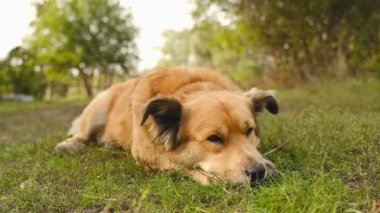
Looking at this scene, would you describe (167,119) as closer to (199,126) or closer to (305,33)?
(199,126)

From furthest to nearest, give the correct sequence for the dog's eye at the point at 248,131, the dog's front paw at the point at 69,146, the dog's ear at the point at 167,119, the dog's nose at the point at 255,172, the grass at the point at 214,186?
the dog's front paw at the point at 69,146 → the dog's ear at the point at 167,119 → the dog's eye at the point at 248,131 → the dog's nose at the point at 255,172 → the grass at the point at 214,186

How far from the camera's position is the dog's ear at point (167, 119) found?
402 cm

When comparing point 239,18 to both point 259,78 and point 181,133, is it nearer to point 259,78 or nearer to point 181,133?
point 259,78

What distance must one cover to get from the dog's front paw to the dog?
0.94 metres

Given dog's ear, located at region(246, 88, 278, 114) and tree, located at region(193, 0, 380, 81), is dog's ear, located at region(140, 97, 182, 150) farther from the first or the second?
tree, located at region(193, 0, 380, 81)

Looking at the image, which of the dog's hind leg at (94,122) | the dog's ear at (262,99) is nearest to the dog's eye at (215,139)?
the dog's ear at (262,99)

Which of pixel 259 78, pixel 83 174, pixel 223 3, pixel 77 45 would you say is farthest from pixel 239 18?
pixel 83 174

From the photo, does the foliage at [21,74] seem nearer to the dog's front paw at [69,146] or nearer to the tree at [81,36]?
the tree at [81,36]

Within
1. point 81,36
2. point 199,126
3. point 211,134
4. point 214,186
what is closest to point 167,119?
point 199,126

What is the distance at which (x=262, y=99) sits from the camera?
4570 millimetres

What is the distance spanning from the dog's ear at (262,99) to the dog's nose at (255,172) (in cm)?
114

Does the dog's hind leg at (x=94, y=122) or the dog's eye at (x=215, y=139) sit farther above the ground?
the dog's eye at (x=215, y=139)

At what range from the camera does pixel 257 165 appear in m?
3.44

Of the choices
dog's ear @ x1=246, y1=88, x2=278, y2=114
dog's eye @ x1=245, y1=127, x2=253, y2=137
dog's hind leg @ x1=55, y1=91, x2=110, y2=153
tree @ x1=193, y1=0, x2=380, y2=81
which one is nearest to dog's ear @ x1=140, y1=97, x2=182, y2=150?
dog's eye @ x1=245, y1=127, x2=253, y2=137
